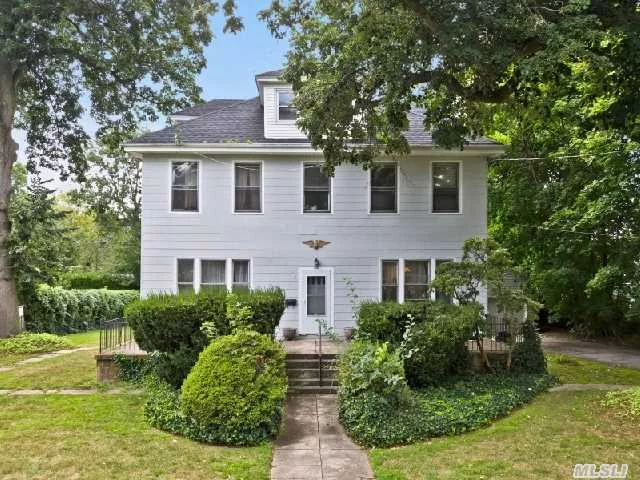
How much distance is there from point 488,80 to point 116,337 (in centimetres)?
1039

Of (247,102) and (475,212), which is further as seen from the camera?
(247,102)

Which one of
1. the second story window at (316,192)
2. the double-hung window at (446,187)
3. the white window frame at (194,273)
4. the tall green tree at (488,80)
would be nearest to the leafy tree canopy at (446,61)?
the tall green tree at (488,80)

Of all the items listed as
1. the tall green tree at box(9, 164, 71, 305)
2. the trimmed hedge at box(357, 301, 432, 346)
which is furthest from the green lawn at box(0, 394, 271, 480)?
the tall green tree at box(9, 164, 71, 305)

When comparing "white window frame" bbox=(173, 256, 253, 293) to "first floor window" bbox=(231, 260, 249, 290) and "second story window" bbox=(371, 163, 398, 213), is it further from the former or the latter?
"second story window" bbox=(371, 163, 398, 213)

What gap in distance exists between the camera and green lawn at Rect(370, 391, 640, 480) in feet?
20.3

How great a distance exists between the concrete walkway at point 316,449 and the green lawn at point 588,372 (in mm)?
5828

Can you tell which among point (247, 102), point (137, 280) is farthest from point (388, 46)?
point (137, 280)

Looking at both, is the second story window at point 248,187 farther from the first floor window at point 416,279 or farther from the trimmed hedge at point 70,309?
the trimmed hedge at point 70,309

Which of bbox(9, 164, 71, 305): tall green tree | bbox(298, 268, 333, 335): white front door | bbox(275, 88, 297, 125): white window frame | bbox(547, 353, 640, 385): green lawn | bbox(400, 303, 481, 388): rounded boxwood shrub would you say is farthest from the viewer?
bbox(9, 164, 71, 305): tall green tree

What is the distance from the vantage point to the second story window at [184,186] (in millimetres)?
13614

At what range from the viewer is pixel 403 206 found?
13.7 m

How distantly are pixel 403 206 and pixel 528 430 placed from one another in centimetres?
719

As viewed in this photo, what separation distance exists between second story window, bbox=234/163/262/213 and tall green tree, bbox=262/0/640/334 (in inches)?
102

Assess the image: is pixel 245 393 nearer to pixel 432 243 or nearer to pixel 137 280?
pixel 432 243
